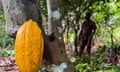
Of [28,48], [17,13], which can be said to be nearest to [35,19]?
[17,13]

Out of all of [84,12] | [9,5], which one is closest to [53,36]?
[9,5]

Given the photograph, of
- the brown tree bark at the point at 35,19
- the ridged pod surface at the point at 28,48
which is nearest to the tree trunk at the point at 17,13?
the brown tree bark at the point at 35,19

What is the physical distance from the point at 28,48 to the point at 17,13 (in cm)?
34

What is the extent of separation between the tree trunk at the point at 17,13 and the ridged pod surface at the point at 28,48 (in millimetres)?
140

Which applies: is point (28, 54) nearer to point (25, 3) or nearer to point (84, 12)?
point (25, 3)

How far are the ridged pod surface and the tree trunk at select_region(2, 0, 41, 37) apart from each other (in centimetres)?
14

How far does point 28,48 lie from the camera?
6.65ft

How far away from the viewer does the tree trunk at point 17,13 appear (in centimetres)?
221

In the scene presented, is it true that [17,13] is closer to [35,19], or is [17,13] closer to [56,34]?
[35,19]

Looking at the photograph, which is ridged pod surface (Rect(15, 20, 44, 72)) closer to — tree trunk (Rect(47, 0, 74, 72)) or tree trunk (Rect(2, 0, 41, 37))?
tree trunk (Rect(2, 0, 41, 37))

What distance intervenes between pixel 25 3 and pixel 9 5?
0.43 ft

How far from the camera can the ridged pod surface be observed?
2.04m

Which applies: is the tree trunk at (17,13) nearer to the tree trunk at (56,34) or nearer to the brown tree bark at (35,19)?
the brown tree bark at (35,19)

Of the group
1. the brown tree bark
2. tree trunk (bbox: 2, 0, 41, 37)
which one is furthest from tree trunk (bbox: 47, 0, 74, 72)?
tree trunk (bbox: 2, 0, 41, 37)
